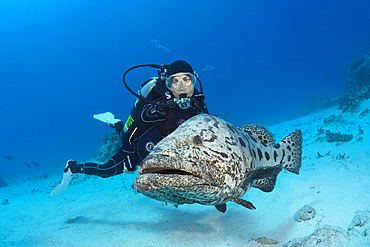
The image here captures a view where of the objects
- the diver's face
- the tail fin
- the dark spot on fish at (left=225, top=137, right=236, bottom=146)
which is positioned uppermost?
the diver's face

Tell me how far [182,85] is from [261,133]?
1.76 metres

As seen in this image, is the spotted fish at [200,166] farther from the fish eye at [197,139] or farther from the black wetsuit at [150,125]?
the black wetsuit at [150,125]

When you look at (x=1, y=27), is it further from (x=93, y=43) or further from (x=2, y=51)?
(x=93, y=43)

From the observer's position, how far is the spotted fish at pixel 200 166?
5.79 feet

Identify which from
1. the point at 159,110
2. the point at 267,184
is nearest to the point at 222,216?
the point at 267,184

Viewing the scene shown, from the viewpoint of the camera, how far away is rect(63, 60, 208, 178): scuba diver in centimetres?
382

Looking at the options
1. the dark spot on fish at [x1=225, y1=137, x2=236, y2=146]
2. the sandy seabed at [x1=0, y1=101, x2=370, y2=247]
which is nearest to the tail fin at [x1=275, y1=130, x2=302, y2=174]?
the sandy seabed at [x1=0, y1=101, x2=370, y2=247]

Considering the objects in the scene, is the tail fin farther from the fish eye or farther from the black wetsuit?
the fish eye

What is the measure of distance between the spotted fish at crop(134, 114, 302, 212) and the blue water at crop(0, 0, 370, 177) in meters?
134

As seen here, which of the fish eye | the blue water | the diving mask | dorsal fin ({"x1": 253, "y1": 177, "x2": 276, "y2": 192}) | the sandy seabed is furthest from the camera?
the blue water

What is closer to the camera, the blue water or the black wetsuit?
the black wetsuit

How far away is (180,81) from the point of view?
3.79m

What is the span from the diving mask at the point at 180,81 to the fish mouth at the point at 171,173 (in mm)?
2156

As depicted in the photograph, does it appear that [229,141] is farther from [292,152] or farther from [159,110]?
[292,152]
